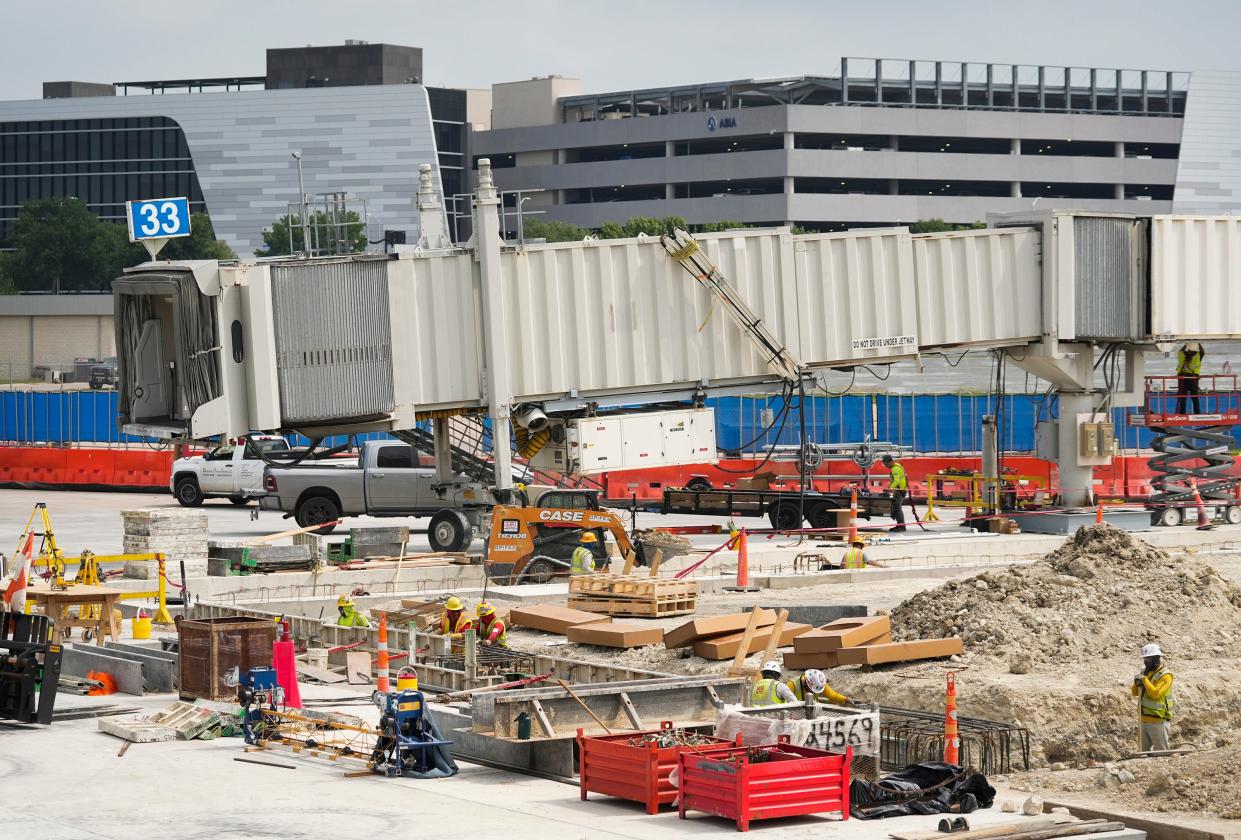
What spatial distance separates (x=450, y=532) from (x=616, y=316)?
494cm

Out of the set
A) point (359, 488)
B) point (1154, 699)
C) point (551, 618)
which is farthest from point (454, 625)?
point (359, 488)

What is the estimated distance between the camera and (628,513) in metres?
40.4

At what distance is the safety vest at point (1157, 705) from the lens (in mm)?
17266

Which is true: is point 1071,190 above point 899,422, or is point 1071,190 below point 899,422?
above

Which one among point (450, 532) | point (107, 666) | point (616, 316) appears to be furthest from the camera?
point (450, 532)

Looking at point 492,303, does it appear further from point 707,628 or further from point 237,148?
point 237,148

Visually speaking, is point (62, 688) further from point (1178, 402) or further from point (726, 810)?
point (1178, 402)

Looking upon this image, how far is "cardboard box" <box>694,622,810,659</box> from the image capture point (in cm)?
2186

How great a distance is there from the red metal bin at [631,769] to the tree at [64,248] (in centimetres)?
12225

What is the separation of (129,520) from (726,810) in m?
18.7

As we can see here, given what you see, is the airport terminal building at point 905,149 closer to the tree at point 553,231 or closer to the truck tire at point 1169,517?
the tree at point 553,231

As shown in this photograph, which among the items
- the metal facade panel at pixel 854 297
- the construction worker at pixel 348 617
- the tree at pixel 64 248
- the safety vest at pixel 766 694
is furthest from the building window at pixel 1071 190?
the safety vest at pixel 766 694

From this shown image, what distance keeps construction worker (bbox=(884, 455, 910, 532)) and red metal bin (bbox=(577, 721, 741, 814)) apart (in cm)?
2140

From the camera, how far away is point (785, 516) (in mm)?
36750
